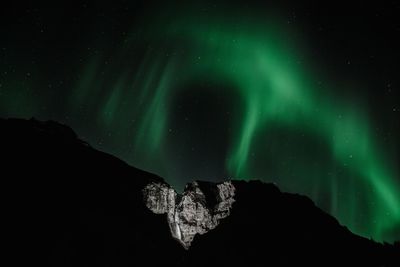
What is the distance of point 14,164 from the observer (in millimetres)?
35469

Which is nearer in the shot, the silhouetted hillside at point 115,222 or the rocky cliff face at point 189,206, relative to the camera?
the silhouetted hillside at point 115,222

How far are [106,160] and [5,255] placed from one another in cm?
1832

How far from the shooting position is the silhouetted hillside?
103 ft

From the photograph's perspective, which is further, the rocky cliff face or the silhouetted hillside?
the rocky cliff face

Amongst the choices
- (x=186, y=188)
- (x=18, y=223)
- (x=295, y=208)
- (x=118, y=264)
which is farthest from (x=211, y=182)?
(x=18, y=223)

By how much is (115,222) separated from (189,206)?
11.7m

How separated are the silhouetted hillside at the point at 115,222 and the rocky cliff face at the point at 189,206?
1022 mm

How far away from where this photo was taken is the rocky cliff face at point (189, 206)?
1623 inches

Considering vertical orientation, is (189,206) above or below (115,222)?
above

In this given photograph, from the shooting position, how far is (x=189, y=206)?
4388cm

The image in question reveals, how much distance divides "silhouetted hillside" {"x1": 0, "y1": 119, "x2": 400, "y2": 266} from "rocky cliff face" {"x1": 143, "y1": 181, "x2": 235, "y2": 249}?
102 cm

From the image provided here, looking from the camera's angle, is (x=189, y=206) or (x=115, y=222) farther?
(x=189, y=206)

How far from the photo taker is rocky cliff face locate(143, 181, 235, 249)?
41.2 m

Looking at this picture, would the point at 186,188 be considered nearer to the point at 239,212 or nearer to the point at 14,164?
the point at 239,212
